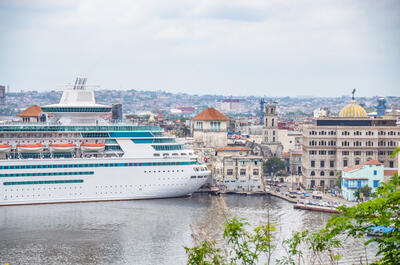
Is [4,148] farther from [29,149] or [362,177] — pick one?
[362,177]

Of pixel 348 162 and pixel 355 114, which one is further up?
pixel 355 114

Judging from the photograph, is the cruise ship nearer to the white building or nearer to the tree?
the white building

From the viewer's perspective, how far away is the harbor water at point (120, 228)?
29234 millimetres

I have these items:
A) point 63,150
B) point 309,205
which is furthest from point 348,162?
point 63,150

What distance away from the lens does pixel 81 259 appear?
29.0 meters

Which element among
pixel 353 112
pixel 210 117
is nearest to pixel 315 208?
pixel 353 112

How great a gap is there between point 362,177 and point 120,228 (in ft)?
62.1

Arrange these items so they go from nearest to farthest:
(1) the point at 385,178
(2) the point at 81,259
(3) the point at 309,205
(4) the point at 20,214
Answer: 1. (2) the point at 81,259
2. (4) the point at 20,214
3. (3) the point at 309,205
4. (1) the point at 385,178

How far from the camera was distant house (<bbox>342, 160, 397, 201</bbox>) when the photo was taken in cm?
4603

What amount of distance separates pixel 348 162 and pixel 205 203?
42.6 feet

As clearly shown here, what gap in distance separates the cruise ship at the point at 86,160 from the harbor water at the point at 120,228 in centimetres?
97

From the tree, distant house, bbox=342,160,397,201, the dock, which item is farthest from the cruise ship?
the tree

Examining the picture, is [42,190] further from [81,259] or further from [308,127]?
[308,127]

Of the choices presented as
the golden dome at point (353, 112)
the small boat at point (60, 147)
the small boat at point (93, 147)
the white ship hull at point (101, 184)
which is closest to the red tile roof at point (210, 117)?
the golden dome at point (353, 112)
